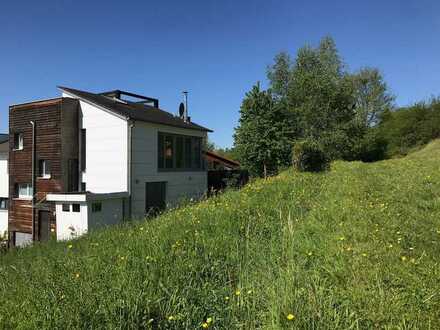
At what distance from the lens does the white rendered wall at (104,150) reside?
16.2 meters

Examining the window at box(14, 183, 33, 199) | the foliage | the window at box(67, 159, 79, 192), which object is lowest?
the window at box(14, 183, 33, 199)

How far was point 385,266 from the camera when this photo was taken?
297 centimetres

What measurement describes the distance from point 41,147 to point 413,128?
97.6 feet

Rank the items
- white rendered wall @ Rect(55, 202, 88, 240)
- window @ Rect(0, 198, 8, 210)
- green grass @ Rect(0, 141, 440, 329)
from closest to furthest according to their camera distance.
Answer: green grass @ Rect(0, 141, 440, 329), white rendered wall @ Rect(55, 202, 88, 240), window @ Rect(0, 198, 8, 210)

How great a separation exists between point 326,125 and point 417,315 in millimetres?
24616

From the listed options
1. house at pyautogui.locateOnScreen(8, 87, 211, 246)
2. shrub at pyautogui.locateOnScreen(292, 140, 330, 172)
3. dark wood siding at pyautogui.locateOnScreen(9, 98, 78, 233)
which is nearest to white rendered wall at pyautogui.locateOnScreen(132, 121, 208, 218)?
house at pyautogui.locateOnScreen(8, 87, 211, 246)

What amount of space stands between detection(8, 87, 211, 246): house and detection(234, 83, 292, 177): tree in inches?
148

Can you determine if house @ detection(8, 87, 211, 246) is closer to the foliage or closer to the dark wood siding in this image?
the dark wood siding

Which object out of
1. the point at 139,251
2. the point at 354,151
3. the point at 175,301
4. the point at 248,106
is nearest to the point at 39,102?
the point at 248,106

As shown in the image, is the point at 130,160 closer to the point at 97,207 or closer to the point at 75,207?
the point at 97,207

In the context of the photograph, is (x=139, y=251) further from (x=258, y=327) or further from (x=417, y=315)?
(x=417, y=315)

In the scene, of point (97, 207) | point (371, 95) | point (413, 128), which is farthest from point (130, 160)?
point (371, 95)

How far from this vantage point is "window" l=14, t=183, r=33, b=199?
18.7 metres

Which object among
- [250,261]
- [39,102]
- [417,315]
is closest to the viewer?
[417,315]
